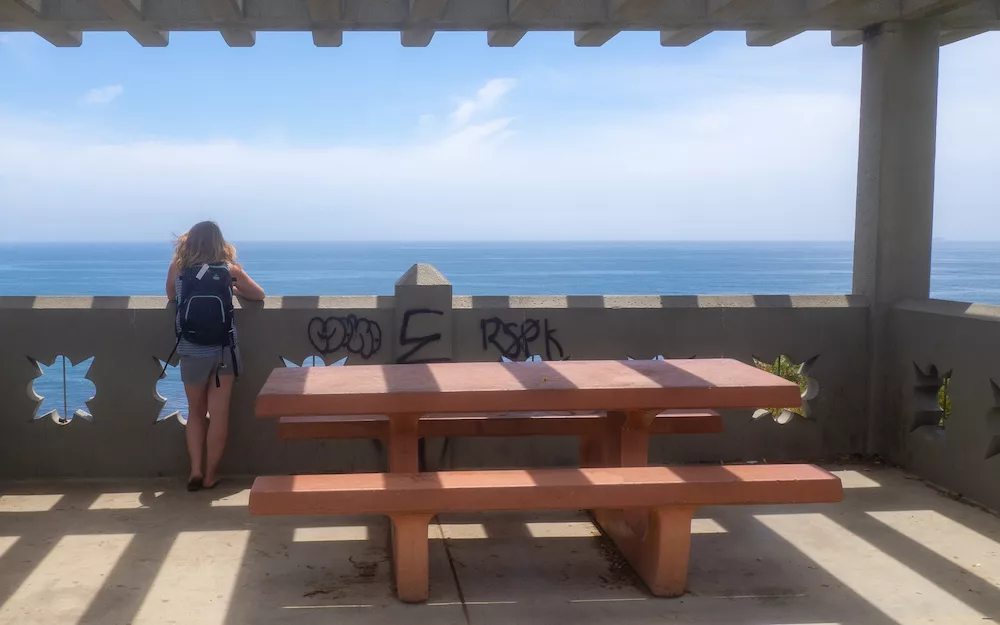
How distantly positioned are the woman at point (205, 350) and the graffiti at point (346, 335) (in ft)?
1.64

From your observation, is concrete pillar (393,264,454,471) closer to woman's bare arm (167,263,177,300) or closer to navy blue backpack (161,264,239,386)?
navy blue backpack (161,264,239,386)

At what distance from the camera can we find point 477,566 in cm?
477

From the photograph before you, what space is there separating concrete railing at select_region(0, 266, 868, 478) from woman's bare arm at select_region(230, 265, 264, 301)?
155 mm

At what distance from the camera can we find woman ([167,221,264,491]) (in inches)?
229

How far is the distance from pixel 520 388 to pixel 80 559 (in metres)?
2.54

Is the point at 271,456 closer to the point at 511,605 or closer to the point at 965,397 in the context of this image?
the point at 511,605

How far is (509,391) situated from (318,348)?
2366 millimetres

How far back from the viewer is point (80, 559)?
475cm

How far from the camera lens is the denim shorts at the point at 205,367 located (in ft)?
19.3

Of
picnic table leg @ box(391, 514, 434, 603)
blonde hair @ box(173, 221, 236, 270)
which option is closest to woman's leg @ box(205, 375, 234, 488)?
blonde hair @ box(173, 221, 236, 270)

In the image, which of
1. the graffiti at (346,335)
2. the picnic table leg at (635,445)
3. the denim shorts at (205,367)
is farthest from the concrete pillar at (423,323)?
the picnic table leg at (635,445)

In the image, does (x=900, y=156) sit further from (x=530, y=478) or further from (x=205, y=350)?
(x=205, y=350)

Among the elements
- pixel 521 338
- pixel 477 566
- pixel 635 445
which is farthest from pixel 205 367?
pixel 635 445

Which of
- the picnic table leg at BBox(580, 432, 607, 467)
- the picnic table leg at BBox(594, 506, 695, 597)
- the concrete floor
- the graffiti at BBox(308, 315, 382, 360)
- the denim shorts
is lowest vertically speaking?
the concrete floor
